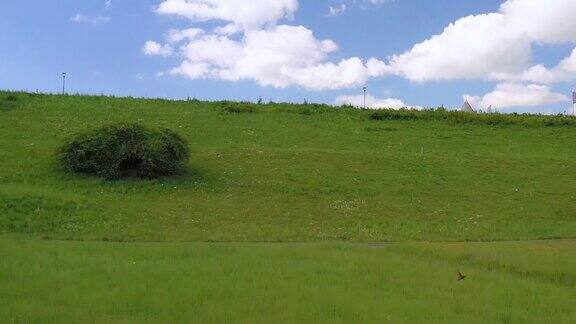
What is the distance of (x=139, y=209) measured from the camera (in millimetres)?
17891

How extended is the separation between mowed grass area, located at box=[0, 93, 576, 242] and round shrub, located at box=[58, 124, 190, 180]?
535mm

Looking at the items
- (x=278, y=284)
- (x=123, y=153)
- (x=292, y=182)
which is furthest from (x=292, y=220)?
(x=278, y=284)

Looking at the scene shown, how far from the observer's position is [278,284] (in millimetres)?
8195

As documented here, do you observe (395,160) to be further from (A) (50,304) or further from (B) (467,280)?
(A) (50,304)

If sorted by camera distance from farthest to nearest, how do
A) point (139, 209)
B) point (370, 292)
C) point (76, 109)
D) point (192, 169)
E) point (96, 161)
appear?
point (76, 109)
point (192, 169)
point (96, 161)
point (139, 209)
point (370, 292)

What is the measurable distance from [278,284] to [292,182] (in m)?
13.8

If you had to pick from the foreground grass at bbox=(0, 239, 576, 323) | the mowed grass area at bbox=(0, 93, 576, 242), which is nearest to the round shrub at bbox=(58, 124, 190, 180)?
the mowed grass area at bbox=(0, 93, 576, 242)

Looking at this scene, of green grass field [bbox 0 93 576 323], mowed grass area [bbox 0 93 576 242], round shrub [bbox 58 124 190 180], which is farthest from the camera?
round shrub [bbox 58 124 190 180]

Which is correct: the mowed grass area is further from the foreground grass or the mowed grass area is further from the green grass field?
the foreground grass

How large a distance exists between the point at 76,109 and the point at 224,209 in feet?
58.3

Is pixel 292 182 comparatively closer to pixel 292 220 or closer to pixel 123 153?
pixel 292 220

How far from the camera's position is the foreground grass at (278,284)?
22.2 feet

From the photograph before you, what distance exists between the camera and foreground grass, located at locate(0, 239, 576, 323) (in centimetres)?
677

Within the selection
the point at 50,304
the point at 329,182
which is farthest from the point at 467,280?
the point at 329,182
